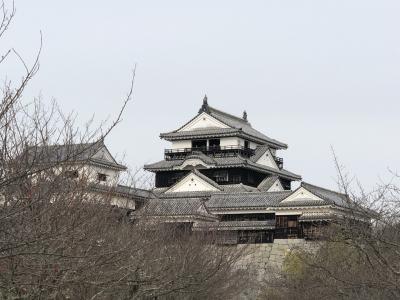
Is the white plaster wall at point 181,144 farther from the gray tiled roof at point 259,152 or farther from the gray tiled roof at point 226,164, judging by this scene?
the gray tiled roof at point 259,152

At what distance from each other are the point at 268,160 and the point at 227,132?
3.83 meters

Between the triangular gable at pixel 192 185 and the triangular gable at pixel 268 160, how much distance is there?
19.7ft

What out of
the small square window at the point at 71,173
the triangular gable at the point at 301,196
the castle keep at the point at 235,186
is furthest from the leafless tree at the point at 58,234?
the triangular gable at the point at 301,196

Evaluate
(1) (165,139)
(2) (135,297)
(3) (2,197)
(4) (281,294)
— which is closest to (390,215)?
(2) (135,297)

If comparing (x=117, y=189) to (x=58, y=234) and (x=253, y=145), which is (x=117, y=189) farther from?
(x=253, y=145)

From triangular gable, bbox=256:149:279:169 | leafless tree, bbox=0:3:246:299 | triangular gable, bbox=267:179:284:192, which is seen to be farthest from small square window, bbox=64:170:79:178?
triangular gable, bbox=256:149:279:169

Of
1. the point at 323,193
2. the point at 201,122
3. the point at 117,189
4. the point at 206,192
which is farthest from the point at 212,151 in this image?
the point at 117,189

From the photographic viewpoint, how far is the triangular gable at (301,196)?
3319cm

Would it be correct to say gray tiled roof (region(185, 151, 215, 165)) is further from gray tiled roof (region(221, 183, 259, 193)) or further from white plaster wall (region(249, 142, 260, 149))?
white plaster wall (region(249, 142, 260, 149))

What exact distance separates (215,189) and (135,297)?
2935 centimetres

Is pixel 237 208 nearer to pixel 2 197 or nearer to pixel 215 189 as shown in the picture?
pixel 215 189

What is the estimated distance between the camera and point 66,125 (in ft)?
24.7

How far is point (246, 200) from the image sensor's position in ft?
115

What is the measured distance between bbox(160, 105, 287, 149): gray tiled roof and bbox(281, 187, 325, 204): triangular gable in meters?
9.95
